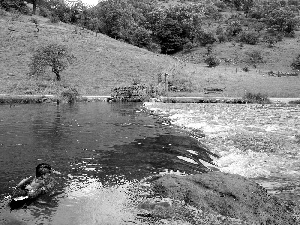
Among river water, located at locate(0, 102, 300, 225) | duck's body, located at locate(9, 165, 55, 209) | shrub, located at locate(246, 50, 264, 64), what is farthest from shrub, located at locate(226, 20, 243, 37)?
duck's body, located at locate(9, 165, 55, 209)

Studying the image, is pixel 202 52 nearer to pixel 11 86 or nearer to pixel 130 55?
pixel 130 55

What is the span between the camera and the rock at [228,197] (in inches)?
343

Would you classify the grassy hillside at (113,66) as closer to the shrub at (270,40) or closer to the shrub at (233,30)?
the shrub at (270,40)

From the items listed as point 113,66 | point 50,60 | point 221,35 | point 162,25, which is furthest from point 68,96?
point 221,35

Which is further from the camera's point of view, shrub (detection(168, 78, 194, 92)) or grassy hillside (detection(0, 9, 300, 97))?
shrub (detection(168, 78, 194, 92))

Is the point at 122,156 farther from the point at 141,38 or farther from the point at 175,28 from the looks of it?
the point at 175,28

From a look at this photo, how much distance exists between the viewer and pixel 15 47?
3120 inches

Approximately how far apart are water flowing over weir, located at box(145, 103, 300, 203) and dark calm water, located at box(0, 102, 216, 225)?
1.50 m

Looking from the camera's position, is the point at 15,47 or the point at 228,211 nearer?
the point at 228,211

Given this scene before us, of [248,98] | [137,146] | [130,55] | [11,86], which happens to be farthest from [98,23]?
[137,146]

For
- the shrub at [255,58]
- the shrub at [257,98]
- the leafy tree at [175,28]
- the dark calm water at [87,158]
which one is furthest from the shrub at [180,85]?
the leafy tree at [175,28]

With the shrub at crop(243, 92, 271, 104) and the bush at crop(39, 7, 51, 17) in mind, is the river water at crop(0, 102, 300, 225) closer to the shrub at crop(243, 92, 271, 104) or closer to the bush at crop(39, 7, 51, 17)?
the shrub at crop(243, 92, 271, 104)

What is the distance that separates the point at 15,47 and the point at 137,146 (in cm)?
6942

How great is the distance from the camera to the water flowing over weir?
Answer: 1327cm
